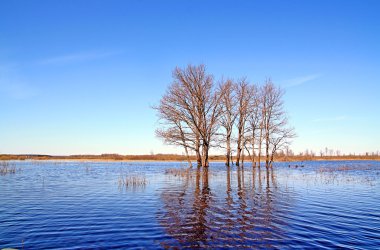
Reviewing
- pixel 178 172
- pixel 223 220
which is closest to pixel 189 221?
pixel 223 220

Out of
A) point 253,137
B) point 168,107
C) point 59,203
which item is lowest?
point 59,203

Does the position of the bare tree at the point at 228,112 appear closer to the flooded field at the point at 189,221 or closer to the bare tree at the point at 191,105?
the bare tree at the point at 191,105

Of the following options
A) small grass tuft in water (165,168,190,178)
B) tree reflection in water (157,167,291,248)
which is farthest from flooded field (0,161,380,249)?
small grass tuft in water (165,168,190,178)

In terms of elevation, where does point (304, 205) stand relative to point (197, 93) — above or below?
below

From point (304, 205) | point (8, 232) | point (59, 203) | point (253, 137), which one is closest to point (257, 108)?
point (253, 137)

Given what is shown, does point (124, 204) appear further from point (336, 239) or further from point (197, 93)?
point (197, 93)

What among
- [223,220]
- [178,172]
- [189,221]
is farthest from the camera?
[178,172]

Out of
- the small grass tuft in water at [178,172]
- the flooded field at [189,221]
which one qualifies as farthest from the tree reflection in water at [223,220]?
the small grass tuft in water at [178,172]

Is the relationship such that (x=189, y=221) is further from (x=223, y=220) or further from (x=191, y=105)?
(x=191, y=105)

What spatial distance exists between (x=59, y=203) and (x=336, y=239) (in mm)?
11395

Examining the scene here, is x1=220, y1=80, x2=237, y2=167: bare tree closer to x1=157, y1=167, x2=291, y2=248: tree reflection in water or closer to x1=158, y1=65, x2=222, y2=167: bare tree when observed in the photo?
x1=158, y1=65, x2=222, y2=167: bare tree

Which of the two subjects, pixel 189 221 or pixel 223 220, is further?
pixel 223 220

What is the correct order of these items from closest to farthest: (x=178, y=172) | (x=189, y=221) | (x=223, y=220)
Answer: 1. (x=189, y=221)
2. (x=223, y=220)
3. (x=178, y=172)

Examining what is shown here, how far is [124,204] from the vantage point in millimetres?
12625
